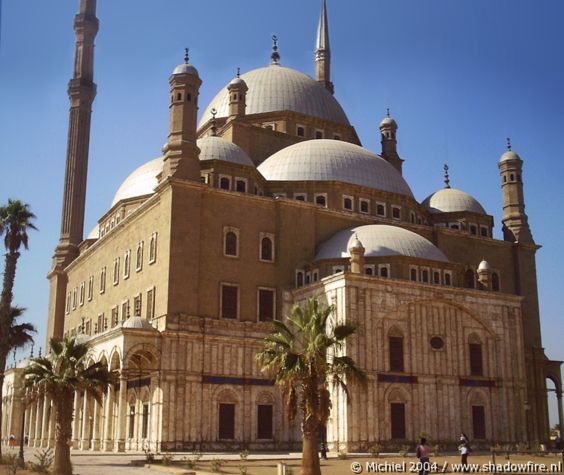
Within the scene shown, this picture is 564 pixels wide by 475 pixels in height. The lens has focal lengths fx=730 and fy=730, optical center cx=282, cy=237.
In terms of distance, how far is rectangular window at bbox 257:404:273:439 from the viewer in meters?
36.2

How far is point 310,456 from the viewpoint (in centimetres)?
1922

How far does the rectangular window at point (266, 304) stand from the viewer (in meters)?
38.5

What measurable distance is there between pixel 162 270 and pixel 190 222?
281cm

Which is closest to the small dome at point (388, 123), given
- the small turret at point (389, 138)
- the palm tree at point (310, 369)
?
the small turret at point (389, 138)

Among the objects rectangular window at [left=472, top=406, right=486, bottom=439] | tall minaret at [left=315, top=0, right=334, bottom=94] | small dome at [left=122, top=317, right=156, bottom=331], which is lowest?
rectangular window at [left=472, top=406, right=486, bottom=439]

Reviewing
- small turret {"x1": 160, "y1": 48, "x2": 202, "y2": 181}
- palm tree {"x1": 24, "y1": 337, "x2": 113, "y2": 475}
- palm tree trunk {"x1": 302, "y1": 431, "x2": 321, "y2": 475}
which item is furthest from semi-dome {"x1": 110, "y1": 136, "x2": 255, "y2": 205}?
palm tree trunk {"x1": 302, "y1": 431, "x2": 321, "y2": 475}

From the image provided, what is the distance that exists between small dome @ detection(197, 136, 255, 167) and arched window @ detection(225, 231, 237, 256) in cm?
544

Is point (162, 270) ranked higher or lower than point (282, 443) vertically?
higher

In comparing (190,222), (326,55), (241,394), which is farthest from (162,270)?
(326,55)

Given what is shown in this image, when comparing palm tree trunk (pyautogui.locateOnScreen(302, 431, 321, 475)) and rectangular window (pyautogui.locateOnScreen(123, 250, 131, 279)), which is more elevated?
rectangular window (pyautogui.locateOnScreen(123, 250, 131, 279))

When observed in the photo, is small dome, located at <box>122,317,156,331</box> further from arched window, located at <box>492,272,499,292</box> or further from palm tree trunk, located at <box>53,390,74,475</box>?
arched window, located at <box>492,272,499,292</box>

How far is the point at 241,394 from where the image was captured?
36.0 m

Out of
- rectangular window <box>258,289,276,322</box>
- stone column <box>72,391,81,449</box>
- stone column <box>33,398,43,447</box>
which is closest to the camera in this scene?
rectangular window <box>258,289,276,322</box>

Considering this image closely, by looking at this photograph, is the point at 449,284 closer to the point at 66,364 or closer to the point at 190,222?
the point at 190,222
